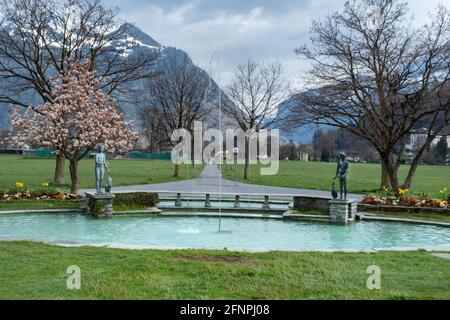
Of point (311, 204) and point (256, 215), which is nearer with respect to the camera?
point (256, 215)

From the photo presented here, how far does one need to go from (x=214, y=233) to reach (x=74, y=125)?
36.4ft

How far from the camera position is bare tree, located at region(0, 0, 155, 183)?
28.1 meters

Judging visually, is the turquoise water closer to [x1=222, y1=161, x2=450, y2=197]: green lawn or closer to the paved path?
the paved path

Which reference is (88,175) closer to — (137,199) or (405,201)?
(137,199)

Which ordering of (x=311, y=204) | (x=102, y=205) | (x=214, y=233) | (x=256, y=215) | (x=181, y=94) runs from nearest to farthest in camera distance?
(x=214, y=233) → (x=102, y=205) → (x=256, y=215) → (x=311, y=204) → (x=181, y=94)

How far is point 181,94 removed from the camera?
140 ft

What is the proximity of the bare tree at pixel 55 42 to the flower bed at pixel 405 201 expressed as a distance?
16616 millimetres

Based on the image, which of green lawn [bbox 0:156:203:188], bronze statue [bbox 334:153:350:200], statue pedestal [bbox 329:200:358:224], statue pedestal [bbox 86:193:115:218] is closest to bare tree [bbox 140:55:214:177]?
green lawn [bbox 0:156:203:188]

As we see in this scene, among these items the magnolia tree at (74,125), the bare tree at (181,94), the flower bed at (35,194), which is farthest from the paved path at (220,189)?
the bare tree at (181,94)

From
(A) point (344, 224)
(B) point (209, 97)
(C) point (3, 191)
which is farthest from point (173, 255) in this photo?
(B) point (209, 97)

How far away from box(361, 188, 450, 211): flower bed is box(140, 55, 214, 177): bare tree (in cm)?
2496

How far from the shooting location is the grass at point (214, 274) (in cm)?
643

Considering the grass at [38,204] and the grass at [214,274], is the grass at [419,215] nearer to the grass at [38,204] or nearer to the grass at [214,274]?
the grass at [214,274]

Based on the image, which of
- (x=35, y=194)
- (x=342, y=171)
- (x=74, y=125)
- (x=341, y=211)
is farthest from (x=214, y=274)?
(x=74, y=125)
